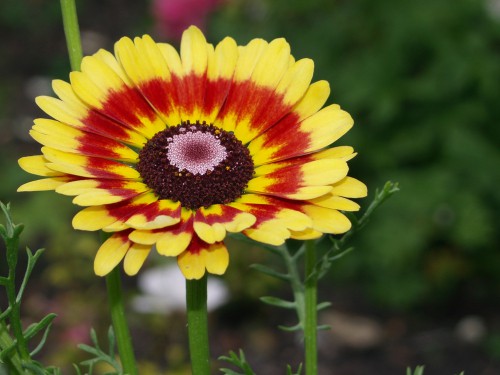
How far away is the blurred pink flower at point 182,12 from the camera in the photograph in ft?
11.9

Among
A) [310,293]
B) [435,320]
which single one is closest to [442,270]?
[435,320]

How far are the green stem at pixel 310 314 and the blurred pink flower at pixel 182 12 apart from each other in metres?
2.75

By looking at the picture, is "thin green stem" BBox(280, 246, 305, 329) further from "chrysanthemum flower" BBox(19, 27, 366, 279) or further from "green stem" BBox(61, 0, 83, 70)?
"green stem" BBox(61, 0, 83, 70)

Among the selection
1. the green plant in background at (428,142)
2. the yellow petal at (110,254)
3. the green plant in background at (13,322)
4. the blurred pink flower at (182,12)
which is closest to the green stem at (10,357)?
the green plant in background at (13,322)

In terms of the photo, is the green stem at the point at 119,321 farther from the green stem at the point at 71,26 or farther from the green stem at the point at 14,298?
the green stem at the point at 71,26

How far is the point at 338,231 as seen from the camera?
0.79 meters

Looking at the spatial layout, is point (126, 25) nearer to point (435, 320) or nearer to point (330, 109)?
point (435, 320)

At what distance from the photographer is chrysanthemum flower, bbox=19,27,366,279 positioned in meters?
0.80

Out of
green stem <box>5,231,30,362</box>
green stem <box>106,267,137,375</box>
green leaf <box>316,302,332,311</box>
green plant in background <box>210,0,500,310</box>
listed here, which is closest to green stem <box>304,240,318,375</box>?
green leaf <box>316,302,332,311</box>

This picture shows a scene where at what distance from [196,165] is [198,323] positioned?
20 cm

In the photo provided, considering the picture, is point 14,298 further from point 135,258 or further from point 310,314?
point 310,314

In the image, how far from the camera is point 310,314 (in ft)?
3.12

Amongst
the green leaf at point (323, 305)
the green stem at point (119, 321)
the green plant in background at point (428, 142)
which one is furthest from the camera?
the green plant in background at point (428, 142)

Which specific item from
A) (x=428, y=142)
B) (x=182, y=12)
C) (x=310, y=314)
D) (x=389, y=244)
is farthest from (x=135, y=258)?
(x=182, y=12)
